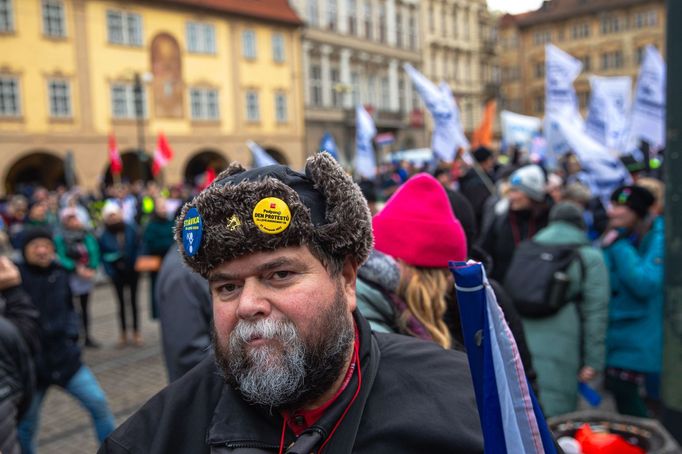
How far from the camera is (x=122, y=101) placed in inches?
1070

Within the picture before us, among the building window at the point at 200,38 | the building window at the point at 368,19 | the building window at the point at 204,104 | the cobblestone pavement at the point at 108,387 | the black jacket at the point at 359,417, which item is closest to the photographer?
the black jacket at the point at 359,417

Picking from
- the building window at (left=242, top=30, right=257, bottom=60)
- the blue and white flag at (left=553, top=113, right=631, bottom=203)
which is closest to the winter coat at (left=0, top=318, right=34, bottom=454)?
the blue and white flag at (left=553, top=113, right=631, bottom=203)

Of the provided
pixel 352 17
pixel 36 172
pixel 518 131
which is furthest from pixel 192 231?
pixel 352 17

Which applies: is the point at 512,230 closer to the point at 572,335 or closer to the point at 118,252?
the point at 572,335

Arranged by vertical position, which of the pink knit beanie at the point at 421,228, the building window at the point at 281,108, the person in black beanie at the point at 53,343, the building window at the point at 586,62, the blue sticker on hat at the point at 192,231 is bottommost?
the person in black beanie at the point at 53,343

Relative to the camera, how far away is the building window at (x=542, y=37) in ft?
192

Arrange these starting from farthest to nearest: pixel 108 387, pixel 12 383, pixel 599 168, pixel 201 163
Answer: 1. pixel 201 163
2. pixel 599 168
3. pixel 108 387
4. pixel 12 383

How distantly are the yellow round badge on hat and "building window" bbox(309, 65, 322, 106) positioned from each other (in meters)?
34.5

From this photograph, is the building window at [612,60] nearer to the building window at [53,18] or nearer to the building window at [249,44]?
the building window at [249,44]

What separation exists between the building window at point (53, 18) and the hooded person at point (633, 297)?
25949mm

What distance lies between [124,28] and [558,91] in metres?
22.3

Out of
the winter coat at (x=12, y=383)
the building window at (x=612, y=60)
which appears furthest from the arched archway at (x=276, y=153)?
the building window at (x=612, y=60)

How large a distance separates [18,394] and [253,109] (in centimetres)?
3011

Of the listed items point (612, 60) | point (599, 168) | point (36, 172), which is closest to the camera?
point (599, 168)
